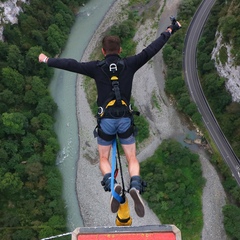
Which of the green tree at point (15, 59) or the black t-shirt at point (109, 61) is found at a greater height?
the green tree at point (15, 59)

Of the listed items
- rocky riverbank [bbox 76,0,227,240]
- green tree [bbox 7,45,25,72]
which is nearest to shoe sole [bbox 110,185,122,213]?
rocky riverbank [bbox 76,0,227,240]

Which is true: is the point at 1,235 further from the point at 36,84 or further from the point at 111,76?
the point at 111,76

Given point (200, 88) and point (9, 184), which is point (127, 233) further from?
point (200, 88)

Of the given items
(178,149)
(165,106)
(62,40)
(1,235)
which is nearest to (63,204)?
(1,235)

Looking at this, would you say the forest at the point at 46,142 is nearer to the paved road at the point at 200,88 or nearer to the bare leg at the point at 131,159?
the paved road at the point at 200,88

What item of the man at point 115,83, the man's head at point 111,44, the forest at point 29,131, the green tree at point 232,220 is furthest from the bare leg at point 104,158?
the green tree at point 232,220

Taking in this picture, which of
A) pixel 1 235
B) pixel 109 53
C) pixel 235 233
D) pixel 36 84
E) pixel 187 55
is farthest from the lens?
pixel 187 55
